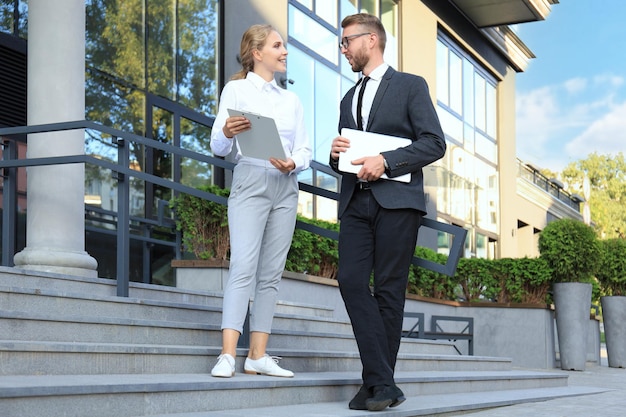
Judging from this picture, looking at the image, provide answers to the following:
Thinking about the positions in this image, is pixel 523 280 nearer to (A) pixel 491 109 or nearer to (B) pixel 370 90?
(B) pixel 370 90

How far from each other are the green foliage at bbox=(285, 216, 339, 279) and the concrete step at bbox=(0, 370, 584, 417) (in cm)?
401

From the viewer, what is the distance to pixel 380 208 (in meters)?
4.67

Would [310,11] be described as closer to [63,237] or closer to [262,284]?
[63,237]

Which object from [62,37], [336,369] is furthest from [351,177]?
[62,37]

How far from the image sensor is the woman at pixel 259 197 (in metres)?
4.85

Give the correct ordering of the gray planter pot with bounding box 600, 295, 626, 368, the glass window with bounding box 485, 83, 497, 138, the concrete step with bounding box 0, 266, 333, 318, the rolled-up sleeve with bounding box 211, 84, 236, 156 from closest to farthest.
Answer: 1. the rolled-up sleeve with bounding box 211, 84, 236, 156
2. the concrete step with bounding box 0, 266, 333, 318
3. the gray planter pot with bounding box 600, 295, 626, 368
4. the glass window with bounding box 485, 83, 497, 138

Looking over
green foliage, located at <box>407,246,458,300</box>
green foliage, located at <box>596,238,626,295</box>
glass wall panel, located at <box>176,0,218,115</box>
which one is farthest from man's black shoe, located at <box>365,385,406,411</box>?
green foliage, located at <box>596,238,626,295</box>

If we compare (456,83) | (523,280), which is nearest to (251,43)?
(523,280)

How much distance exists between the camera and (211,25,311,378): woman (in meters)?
4.85

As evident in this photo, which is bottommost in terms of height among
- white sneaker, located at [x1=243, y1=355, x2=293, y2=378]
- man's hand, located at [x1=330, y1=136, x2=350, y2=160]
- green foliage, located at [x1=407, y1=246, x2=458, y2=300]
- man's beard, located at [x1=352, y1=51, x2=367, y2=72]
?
white sneaker, located at [x1=243, y1=355, x2=293, y2=378]

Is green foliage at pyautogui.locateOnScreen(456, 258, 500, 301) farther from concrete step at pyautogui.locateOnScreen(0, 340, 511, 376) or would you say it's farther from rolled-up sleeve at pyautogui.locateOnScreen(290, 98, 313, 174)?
rolled-up sleeve at pyautogui.locateOnScreen(290, 98, 313, 174)

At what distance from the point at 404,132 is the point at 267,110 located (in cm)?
79

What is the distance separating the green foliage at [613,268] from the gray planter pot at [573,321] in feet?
5.88

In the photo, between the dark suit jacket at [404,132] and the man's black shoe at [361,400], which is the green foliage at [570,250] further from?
the man's black shoe at [361,400]
